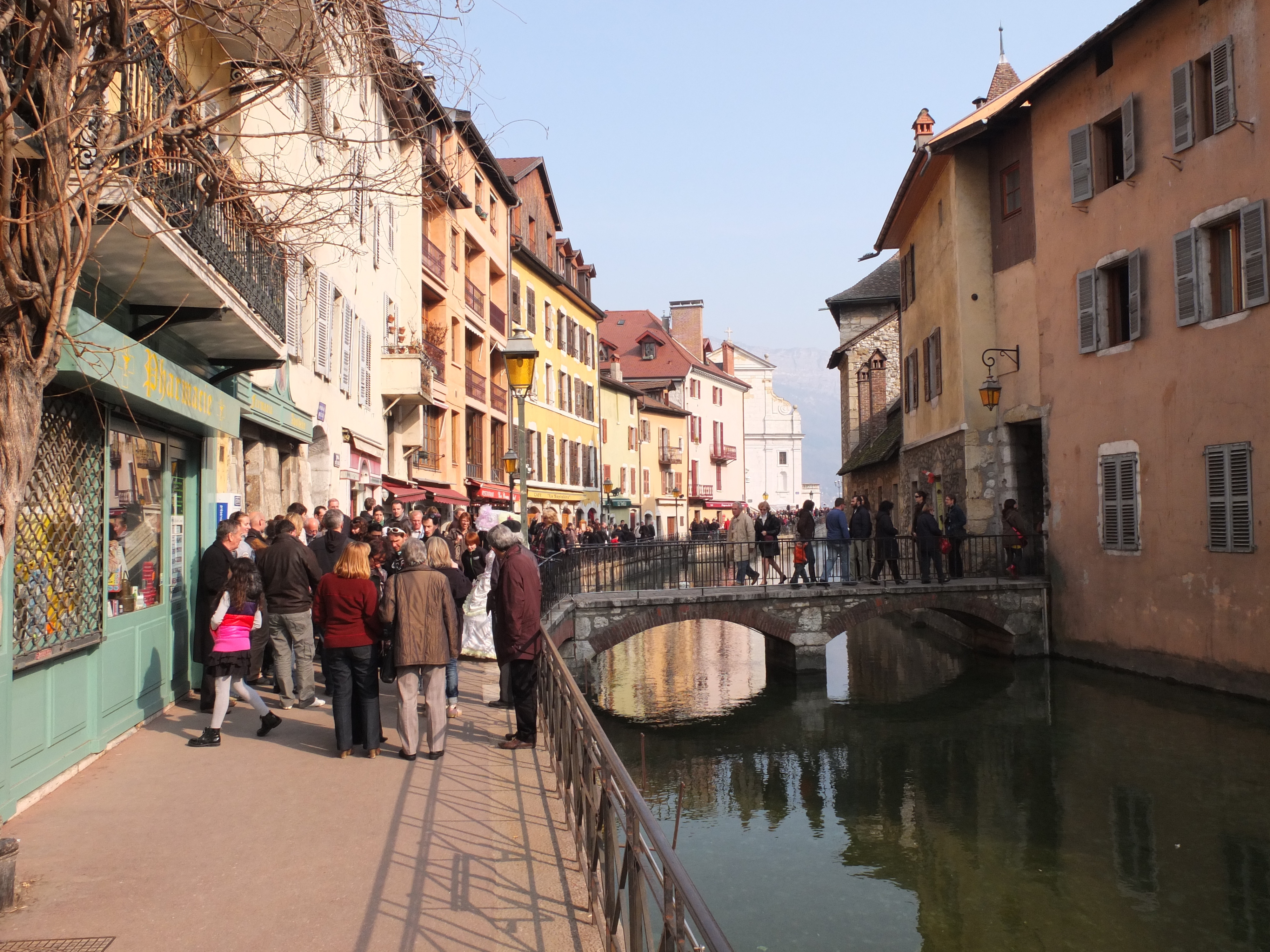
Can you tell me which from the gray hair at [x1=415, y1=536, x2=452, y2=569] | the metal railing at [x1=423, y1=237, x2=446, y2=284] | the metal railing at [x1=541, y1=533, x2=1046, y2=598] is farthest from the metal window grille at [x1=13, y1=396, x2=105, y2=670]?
the metal railing at [x1=423, y1=237, x2=446, y2=284]

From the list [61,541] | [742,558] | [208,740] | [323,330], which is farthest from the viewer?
[742,558]

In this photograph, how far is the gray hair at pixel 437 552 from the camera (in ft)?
29.1

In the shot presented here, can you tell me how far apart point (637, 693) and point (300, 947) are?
51.9 ft

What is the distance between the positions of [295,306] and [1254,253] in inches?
508

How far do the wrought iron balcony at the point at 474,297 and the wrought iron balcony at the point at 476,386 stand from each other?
72.9 inches

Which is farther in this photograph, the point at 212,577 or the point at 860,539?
the point at 860,539

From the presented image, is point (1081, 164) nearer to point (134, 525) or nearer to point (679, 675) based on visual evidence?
point (679, 675)

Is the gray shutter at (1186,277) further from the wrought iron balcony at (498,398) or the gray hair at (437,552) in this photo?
the wrought iron balcony at (498,398)

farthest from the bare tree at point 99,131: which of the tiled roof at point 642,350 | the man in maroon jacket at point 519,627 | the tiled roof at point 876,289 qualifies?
the tiled roof at point 642,350

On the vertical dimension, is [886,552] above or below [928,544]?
below

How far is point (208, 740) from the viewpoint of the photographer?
870cm

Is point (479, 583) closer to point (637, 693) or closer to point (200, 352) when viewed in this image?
point (200, 352)

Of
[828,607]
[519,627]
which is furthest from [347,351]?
[519,627]

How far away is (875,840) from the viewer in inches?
430
